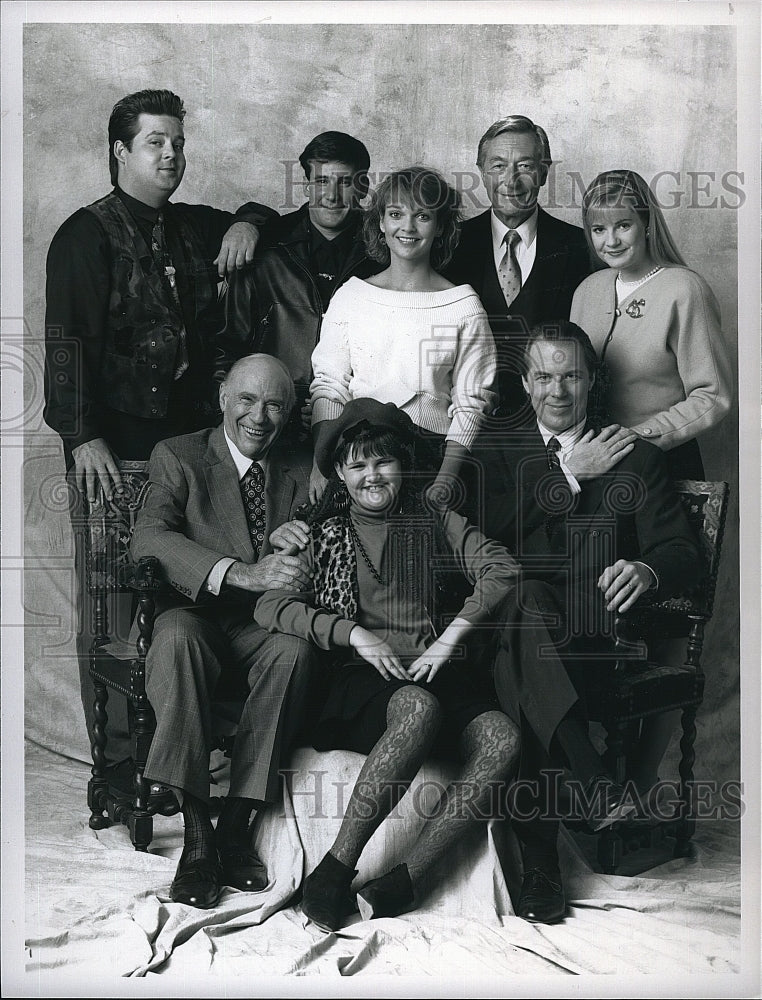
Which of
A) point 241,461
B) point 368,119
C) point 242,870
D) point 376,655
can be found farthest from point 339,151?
point 242,870

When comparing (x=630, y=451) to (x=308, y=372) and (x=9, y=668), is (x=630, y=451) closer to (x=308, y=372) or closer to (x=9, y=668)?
(x=308, y=372)

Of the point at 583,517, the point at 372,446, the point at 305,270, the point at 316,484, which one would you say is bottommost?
the point at 583,517

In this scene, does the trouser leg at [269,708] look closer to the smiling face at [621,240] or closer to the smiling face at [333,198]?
the smiling face at [333,198]

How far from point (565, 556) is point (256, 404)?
108cm

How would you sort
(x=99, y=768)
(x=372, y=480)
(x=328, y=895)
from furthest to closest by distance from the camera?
(x=99, y=768) → (x=372, y=480) → (x=328, y=895)

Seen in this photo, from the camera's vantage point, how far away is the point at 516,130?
359 cm

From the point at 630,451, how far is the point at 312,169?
4.50 ft

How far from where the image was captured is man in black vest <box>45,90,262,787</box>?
3521 mm

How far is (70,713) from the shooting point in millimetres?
3699

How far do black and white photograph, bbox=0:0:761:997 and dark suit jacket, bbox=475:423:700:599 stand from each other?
0.04ft

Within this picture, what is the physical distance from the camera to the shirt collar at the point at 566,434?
11.5 feet

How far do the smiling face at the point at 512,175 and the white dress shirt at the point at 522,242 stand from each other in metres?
0.02

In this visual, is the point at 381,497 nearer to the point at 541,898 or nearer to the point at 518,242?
the point at 518,242

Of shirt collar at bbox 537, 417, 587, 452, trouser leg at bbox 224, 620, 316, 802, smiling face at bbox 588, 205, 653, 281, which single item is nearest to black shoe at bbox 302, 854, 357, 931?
trouser leg at bbox 224, 620, 316, 802
